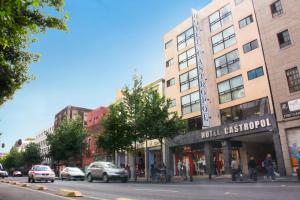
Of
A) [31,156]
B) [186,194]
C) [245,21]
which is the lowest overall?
[186,194]

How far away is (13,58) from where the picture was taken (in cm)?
1377

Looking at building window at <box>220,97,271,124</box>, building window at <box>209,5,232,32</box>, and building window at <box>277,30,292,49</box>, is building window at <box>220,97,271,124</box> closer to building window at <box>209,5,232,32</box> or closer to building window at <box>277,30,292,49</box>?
building window at <box>277,30,292,49</box>

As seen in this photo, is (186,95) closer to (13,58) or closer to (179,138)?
(179,138)

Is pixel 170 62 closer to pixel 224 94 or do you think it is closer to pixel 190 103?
pixel 190 103

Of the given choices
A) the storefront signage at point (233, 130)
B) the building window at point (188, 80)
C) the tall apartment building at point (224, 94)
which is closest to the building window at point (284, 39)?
the tall apartment building at point (224, 94)

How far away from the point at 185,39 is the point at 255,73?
11815 mm

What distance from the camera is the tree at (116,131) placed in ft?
100.0

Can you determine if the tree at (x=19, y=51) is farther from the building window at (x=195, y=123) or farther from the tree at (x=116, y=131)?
the building window at (x=195, y=123)

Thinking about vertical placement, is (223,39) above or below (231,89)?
above

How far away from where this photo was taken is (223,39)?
103ft

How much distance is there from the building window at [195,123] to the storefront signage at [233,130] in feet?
2.24

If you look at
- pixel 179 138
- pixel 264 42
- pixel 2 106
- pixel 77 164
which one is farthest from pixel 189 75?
pixel 77 164

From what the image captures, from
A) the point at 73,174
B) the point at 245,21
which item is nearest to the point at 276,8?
the point at 245,21

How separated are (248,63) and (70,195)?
22.5 meters
